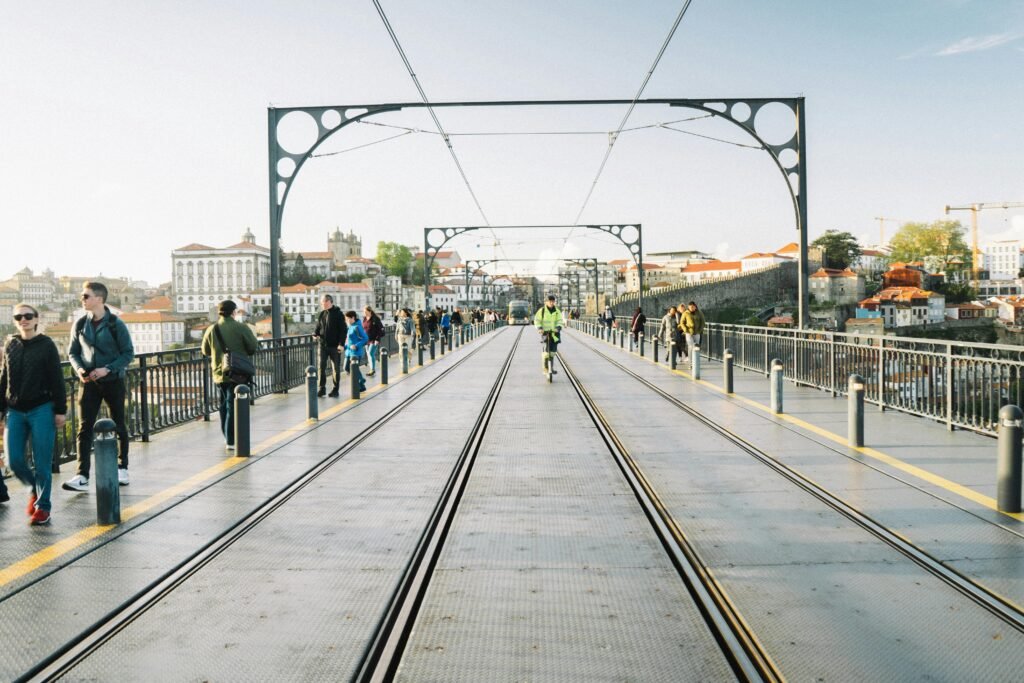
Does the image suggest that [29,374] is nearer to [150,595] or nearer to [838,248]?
[150,595]

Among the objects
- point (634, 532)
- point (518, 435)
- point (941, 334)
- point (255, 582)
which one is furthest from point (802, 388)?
point (941, 334)

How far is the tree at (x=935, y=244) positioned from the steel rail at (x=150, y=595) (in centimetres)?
15608

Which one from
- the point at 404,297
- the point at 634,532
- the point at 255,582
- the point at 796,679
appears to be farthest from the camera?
the point at 404,297

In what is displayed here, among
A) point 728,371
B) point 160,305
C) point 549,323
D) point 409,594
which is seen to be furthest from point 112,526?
point 160,305

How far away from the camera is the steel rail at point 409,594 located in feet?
12.6

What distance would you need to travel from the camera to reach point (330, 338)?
53.2 ft

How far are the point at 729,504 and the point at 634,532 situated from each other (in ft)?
3.83

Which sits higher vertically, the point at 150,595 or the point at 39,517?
the point at 39,517

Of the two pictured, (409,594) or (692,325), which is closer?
(409,594)

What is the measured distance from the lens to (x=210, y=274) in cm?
19650

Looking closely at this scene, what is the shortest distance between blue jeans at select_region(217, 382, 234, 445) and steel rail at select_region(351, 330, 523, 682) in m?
2.91

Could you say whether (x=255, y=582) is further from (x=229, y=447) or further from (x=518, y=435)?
(x=518, y=435)

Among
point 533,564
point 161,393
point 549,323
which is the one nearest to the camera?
point 533,564

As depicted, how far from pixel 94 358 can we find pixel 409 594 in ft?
13.3
